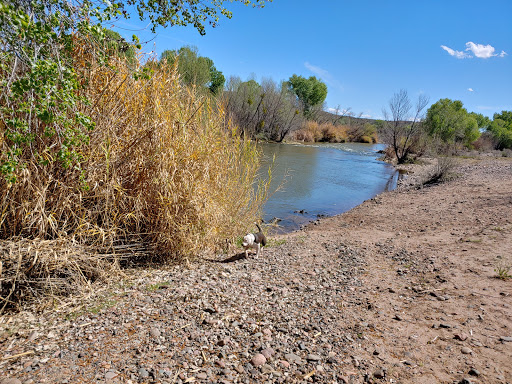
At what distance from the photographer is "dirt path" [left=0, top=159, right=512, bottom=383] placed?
2111 millimetres

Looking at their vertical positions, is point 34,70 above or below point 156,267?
above

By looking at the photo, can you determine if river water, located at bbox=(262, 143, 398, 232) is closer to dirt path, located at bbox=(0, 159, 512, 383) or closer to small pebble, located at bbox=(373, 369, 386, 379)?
dirt path, located at bbox=(0, 159, 512, 383)

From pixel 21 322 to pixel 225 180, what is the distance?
2628mm

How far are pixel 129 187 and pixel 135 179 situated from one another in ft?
0.39

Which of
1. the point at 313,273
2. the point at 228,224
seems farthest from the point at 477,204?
the point at 228,224

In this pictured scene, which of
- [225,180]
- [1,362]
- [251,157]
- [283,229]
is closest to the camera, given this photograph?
[1,362]

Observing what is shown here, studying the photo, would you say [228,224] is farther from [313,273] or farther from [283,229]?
[283,229]

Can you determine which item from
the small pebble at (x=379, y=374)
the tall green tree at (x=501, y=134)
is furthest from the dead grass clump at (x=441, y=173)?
the tall green tree at (x=501, y=134)

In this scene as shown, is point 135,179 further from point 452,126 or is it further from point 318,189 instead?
point 452,126

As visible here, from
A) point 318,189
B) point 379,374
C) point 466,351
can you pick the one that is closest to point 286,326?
point 379,374

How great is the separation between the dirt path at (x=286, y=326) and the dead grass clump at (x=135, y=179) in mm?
535

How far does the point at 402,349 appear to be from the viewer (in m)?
2.45

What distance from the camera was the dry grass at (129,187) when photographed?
9.27 feet

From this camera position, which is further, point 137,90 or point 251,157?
point 251,157
